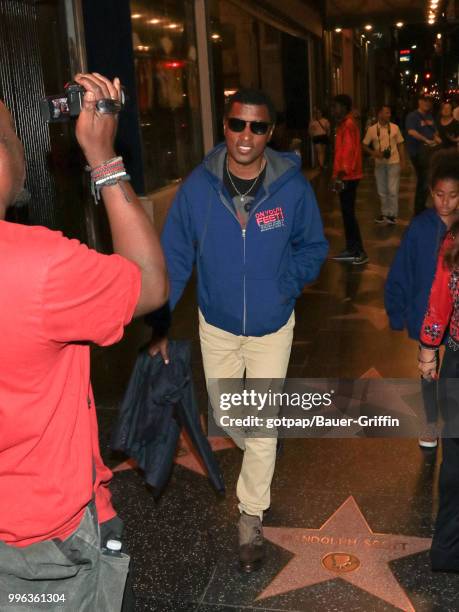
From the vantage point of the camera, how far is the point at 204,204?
12.2 feet

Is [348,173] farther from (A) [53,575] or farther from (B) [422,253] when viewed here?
(A) [53,575]

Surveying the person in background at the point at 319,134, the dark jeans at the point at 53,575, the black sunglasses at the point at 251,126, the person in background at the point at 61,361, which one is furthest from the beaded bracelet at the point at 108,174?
the person in background at the point at 319,134

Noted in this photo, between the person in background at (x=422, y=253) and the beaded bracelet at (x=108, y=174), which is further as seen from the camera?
the person in background at (x=422, y=253)

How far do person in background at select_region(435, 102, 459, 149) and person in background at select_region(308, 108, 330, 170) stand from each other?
9424 millimetres

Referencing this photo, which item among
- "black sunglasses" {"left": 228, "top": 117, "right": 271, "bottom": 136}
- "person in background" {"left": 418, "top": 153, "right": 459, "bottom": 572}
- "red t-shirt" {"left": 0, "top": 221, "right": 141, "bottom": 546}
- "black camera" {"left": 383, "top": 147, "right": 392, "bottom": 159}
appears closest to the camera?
"red t-shirt" {"left": 0, "top": 221, "right": 141, "bottom": 546}

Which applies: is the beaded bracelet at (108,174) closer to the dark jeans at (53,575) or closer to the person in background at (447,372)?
the dark jeans at (53,575)

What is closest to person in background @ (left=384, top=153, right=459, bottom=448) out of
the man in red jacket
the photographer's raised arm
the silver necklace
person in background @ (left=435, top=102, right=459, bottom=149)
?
the silver necklace

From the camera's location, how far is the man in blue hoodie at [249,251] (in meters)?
3.68

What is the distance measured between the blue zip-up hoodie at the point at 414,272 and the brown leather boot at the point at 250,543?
1.52 m

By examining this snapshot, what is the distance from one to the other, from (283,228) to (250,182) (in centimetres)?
28

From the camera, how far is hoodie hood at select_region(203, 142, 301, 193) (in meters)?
3.71

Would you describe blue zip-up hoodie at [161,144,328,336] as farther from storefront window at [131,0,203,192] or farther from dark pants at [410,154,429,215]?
dark pants at [410,154,429,215]

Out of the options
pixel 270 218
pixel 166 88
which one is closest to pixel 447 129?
pixel 166 88

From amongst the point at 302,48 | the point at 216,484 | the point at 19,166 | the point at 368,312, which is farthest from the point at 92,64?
the point at 302,48
